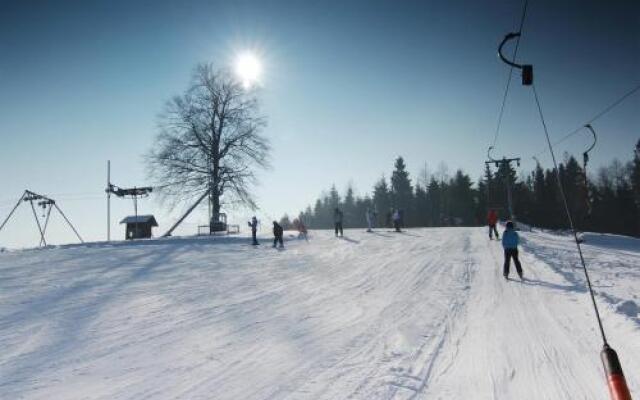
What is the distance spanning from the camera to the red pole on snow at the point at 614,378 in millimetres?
2736

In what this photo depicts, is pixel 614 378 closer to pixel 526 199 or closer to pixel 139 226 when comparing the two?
pixel 139 226

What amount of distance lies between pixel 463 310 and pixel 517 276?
5.30 m

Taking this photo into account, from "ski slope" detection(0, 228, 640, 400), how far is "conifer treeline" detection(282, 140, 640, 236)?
43415 millimetres

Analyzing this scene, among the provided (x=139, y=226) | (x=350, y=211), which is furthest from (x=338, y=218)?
(x=350, y=211)

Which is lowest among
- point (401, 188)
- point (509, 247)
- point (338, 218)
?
point (509, 247)

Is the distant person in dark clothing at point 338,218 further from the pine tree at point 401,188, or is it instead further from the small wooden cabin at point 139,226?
the pine tree at point 401,188

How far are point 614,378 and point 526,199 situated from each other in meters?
76.9

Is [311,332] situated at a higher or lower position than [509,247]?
lower

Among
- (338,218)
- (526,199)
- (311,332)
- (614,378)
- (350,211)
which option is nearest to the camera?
(614,378)

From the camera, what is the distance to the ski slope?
5191mm

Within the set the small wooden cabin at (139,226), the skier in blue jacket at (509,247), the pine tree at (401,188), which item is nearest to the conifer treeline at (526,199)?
the pine tree at (401,188)

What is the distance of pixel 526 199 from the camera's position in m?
72.0

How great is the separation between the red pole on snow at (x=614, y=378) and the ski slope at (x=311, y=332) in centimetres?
208

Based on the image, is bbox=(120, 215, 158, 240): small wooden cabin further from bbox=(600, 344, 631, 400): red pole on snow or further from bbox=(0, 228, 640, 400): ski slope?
bbox=(600, 344, 631, 400): red pole on snow
